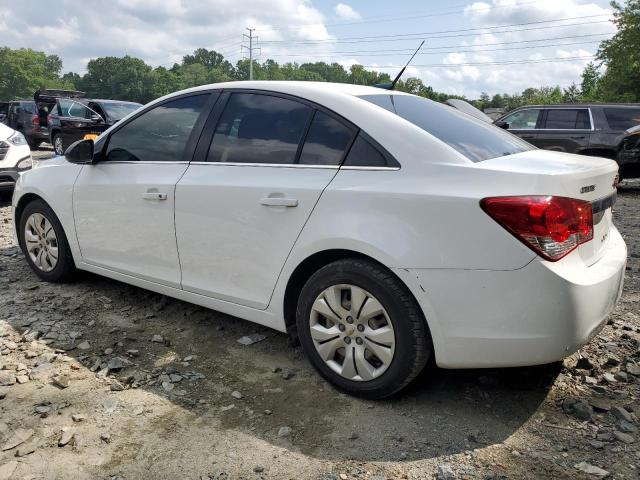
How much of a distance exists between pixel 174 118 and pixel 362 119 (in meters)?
1.43

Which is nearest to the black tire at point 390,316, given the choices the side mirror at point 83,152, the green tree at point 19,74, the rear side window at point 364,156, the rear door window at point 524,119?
the rear side window at point 364,156

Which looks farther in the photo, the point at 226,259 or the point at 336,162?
the point at 226,259

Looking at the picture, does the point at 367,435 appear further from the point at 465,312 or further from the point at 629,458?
the point at 629,458

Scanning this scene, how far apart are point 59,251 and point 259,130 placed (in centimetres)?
214

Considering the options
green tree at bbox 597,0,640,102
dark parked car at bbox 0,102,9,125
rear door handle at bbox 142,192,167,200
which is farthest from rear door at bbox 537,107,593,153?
green tree at bbox 597,0,640,102

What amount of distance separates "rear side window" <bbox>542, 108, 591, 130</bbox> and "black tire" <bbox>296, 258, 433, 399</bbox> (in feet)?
29.4

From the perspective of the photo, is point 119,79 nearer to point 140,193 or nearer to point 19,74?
point 19,74

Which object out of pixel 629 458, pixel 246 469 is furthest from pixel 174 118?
pixel 629 458

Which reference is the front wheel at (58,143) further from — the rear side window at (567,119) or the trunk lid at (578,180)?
the trunk lid at (578,180)

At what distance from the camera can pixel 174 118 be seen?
355cm

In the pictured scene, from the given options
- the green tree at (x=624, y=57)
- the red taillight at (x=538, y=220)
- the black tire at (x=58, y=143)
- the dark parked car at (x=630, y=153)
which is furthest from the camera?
the green tree at (x=624, y=57)

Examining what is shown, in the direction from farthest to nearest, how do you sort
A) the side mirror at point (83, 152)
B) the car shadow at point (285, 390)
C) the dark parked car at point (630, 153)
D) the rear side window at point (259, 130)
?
the dark parked car at point (630, 153)
the side mirror at point (83, 152)
the rear side window at point (259, 130)
the car shadow at point (285, 390)

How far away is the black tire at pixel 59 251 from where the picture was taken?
4.19 meters

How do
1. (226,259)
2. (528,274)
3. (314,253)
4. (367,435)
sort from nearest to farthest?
(528,274)
(367,435)
(314,253)
(226,259)
